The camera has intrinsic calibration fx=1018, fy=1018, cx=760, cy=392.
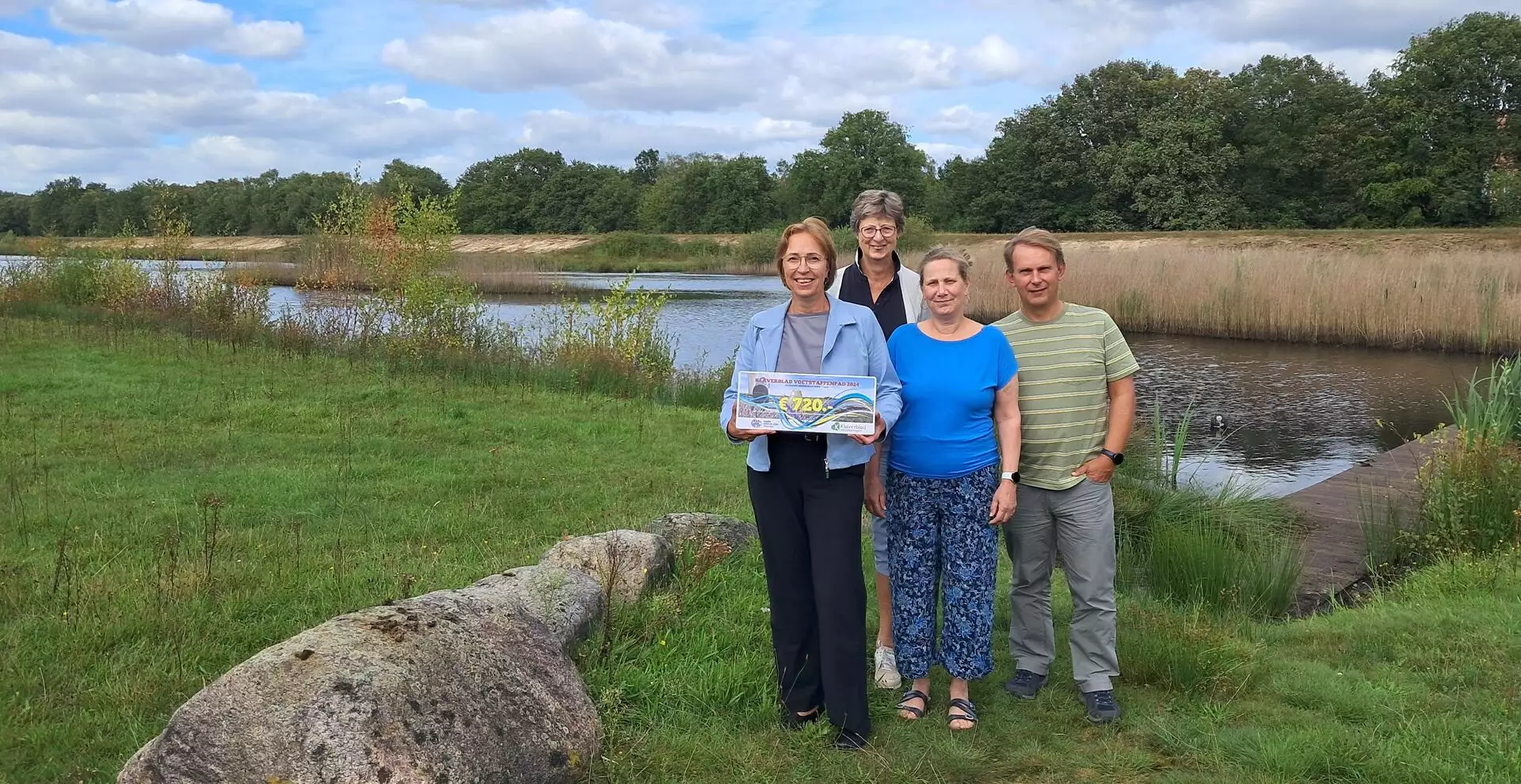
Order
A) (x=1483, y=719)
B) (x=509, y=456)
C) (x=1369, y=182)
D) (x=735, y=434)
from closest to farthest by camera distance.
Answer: (x=735, y=434), (x=1483, y=719), (x=509, y=456), (x=1369, y=182)

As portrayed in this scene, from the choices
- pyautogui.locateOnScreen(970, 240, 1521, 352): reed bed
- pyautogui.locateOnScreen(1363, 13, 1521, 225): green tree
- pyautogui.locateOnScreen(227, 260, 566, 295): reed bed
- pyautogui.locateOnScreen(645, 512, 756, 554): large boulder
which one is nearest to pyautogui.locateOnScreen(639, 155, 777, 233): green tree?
pyautogui.locateOnScreen(227, 260, 566, 295): reed bed

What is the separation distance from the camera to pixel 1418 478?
731cm

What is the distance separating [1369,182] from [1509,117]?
5.68 metres

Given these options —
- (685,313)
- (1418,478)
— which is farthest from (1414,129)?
(1418,478)

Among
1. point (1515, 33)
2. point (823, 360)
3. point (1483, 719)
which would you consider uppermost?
point (1515, 33)

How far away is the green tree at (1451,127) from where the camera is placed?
4378 cm

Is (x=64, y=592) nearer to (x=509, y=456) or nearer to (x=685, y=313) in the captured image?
(x=509, y=456)

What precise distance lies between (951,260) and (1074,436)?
82cm

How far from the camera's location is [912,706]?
3.89 metres

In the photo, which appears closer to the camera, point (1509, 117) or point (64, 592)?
point (64, 592)

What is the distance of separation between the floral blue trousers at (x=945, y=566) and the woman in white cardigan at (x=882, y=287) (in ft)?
0.47

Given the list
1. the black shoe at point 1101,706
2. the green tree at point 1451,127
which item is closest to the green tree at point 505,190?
the green tree at point 1451,127

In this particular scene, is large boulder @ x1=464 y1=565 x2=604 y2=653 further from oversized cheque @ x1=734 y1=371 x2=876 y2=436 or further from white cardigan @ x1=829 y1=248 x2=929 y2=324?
white cardigan @ x1=829 y1=248 x2=929 y2=324

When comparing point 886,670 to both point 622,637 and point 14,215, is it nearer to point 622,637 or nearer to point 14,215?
point 622,637
